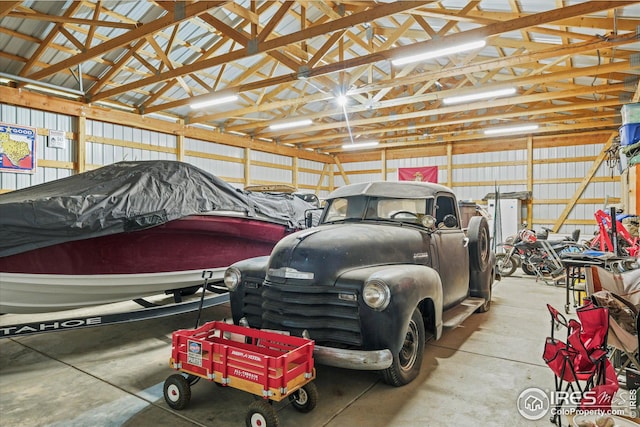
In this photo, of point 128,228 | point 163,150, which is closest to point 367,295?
point 128,228

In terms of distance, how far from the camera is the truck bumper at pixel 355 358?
8.62 feet

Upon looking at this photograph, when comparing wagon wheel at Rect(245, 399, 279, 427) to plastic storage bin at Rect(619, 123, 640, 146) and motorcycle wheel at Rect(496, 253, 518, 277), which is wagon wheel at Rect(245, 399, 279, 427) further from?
motorcycle wheel at Rect(496, 253, 518, 277)

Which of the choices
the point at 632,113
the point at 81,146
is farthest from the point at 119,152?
the point at 632,113

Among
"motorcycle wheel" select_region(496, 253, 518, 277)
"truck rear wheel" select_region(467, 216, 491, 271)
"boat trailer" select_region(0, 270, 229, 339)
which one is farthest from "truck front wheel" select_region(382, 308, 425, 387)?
"motorcycle wheel" select_region(496, 253, 518, 277)

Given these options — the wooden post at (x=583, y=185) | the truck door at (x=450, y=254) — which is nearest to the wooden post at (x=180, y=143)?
the truck door at (x=450, y=254)

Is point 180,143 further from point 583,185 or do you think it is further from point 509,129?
point 583,185

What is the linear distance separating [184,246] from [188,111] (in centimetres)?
947

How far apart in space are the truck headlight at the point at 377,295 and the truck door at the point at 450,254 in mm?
1496

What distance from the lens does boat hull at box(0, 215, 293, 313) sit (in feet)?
11.7

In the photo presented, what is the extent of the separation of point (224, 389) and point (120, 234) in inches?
80.0

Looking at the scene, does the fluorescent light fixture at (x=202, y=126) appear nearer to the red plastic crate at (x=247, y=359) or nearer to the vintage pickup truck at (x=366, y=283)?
the vintage pickup truck at (x=366, y=283)

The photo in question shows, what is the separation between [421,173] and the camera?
693 inches

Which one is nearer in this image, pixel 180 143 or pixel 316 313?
pixel 316 313

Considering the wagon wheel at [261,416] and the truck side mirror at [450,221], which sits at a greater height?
the truck side mirror at [450,221]
